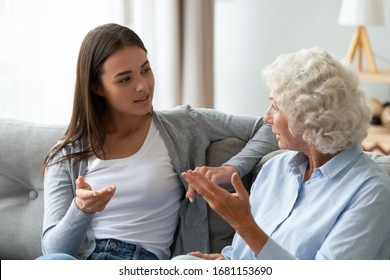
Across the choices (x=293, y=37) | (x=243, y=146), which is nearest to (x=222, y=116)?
(x=243, y=146)

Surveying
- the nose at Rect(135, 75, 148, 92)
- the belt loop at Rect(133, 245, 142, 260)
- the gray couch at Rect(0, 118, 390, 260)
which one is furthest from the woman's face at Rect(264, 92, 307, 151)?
the gray couch at Rect(0, 118, 390, 260)

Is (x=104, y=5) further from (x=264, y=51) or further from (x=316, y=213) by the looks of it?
(x=316, y=213)

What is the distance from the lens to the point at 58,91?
3.48 meters

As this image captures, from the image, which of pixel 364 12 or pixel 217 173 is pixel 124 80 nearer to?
pixel 217 173

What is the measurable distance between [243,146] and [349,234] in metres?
0.65

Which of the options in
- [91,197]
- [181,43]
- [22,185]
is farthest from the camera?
[181,43]

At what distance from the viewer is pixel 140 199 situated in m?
2.13

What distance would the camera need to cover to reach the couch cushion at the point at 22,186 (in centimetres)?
235

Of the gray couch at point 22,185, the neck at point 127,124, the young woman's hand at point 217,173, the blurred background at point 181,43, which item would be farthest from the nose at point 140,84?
the blurred background at point 181,43

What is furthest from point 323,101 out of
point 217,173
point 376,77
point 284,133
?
point 376,77

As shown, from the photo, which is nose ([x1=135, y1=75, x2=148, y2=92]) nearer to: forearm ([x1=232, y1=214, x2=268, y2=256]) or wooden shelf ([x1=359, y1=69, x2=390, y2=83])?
forearm ([x1=232, y1=214, x2=268, y2=256])

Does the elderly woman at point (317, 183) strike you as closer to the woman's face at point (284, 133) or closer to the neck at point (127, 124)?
the woman's face at point (284, 133)

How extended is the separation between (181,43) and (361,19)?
0.91 meters

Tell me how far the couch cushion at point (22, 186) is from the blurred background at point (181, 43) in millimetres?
977
